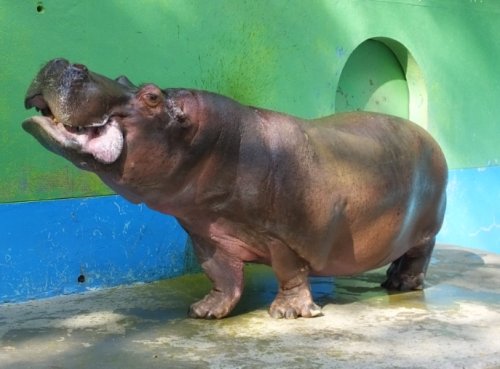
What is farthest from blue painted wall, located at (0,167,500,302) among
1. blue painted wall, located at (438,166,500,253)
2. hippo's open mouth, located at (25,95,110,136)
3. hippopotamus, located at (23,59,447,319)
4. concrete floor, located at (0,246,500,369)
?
blue painted wall, located at (438,166,500,253)

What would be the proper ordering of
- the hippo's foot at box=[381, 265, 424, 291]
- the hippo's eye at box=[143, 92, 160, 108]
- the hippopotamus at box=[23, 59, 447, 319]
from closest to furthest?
1. the hippopotamus at box=[23, 59, 447, 319]
2. the hippo's eye at box=[143, 92, 160, 108]
3. the hippo's foot at box=[381, 265, 424, 291]

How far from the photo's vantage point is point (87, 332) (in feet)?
12.9

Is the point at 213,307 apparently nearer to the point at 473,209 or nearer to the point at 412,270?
the point at 412,270

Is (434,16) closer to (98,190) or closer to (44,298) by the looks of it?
(98,190)

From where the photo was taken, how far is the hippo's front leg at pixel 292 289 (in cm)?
414

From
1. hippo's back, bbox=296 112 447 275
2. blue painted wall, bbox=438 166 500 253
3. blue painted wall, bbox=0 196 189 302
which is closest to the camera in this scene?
hippo's back, bbox=296 112 447 275

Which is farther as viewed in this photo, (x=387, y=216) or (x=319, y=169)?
(x=387, y=216)

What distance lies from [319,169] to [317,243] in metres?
0.38

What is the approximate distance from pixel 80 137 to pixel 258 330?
50.8 inches

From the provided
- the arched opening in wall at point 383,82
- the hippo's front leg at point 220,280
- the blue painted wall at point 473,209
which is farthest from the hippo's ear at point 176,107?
the blue painted wall at point 473,209

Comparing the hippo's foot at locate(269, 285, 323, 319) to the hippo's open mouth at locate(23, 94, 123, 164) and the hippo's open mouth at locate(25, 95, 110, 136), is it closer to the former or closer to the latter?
the hippo's open mouth at locate(23, 94, 123, 164)

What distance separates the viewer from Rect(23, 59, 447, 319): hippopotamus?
3.51 metres

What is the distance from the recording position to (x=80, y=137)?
3.50 meters

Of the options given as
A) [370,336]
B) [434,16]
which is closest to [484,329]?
[370,336]
